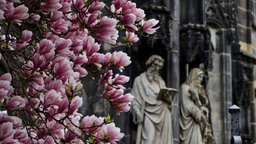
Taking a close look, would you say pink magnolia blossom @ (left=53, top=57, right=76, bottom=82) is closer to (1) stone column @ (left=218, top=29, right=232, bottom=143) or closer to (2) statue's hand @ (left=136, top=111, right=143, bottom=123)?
(2) statue's hand @ (left=136, top=111, right=143, bottom=123)

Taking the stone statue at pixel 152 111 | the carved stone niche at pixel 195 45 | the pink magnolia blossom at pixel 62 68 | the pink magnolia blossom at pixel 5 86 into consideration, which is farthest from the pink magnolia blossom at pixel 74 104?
the carved stone niche at pixel 195 45

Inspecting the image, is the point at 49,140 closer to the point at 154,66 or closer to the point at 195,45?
the point at 154,66

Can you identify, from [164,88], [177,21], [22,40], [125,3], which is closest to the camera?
[22,40]

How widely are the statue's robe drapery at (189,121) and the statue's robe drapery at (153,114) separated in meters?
0.73

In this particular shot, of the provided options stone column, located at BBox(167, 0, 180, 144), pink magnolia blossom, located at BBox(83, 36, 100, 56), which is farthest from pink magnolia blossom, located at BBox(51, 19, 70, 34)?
stone column, located at BBox(167, 0, 180, 144)

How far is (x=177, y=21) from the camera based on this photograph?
43.5 ft

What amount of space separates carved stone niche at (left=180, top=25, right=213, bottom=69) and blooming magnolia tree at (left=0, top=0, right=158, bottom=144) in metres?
7.82

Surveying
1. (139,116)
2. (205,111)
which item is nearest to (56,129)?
(139,116)

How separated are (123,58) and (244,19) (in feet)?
40.5

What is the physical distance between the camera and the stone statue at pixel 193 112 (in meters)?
13.1

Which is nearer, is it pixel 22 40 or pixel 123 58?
pixel 22 40

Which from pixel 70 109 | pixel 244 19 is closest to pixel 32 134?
pixel 70 109

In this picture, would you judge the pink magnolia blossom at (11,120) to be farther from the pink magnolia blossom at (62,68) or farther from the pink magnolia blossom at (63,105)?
the pink magnolia blossom at (62,68)

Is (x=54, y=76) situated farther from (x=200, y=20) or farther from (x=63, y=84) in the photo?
(x=200, y=20)
